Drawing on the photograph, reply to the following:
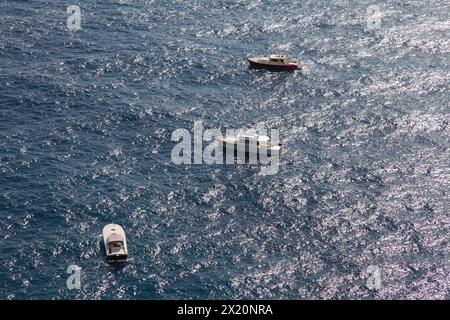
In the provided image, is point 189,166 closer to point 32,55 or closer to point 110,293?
point 110,293

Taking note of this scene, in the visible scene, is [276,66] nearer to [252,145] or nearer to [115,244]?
[252,145]

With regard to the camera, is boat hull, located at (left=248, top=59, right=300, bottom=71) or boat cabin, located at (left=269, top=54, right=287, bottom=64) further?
boat cabin, located at (left=269, top=54, right=287, bottom=64)
